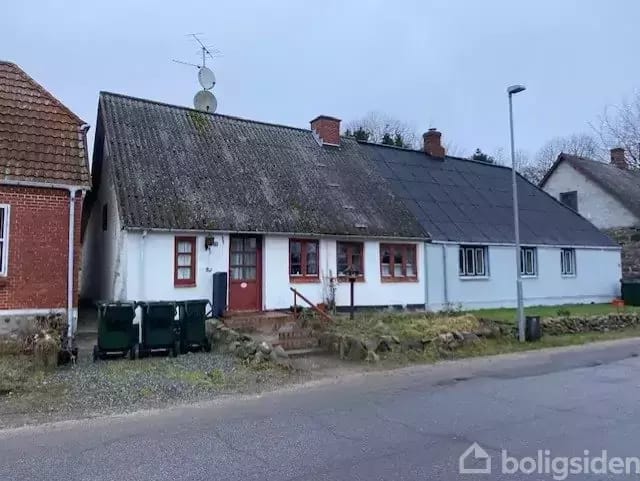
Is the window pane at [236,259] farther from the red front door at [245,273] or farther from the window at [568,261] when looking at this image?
the window at [568,261]

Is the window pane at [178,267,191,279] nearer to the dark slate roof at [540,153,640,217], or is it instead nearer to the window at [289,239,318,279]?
the window at [289,239,318,279]

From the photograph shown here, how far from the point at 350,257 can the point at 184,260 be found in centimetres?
557

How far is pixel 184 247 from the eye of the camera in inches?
579

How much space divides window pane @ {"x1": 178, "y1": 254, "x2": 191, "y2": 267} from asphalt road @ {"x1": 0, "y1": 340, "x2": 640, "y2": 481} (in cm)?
684

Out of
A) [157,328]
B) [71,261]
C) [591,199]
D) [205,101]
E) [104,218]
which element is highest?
[205,101]

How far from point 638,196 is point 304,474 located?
30938 mm

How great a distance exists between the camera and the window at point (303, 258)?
16391mm

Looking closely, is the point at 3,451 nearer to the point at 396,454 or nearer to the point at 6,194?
the point at 396,454

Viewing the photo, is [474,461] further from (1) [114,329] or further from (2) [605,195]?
(2) [605,195]

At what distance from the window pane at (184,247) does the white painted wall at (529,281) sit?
8.71 m

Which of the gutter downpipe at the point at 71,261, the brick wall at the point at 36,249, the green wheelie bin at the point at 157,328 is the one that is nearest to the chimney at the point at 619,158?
the green wheelie bin at the point at 157,328

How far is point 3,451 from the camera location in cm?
569

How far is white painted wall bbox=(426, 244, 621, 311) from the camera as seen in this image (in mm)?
19094

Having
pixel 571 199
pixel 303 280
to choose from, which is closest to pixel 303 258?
pixel 303 280
